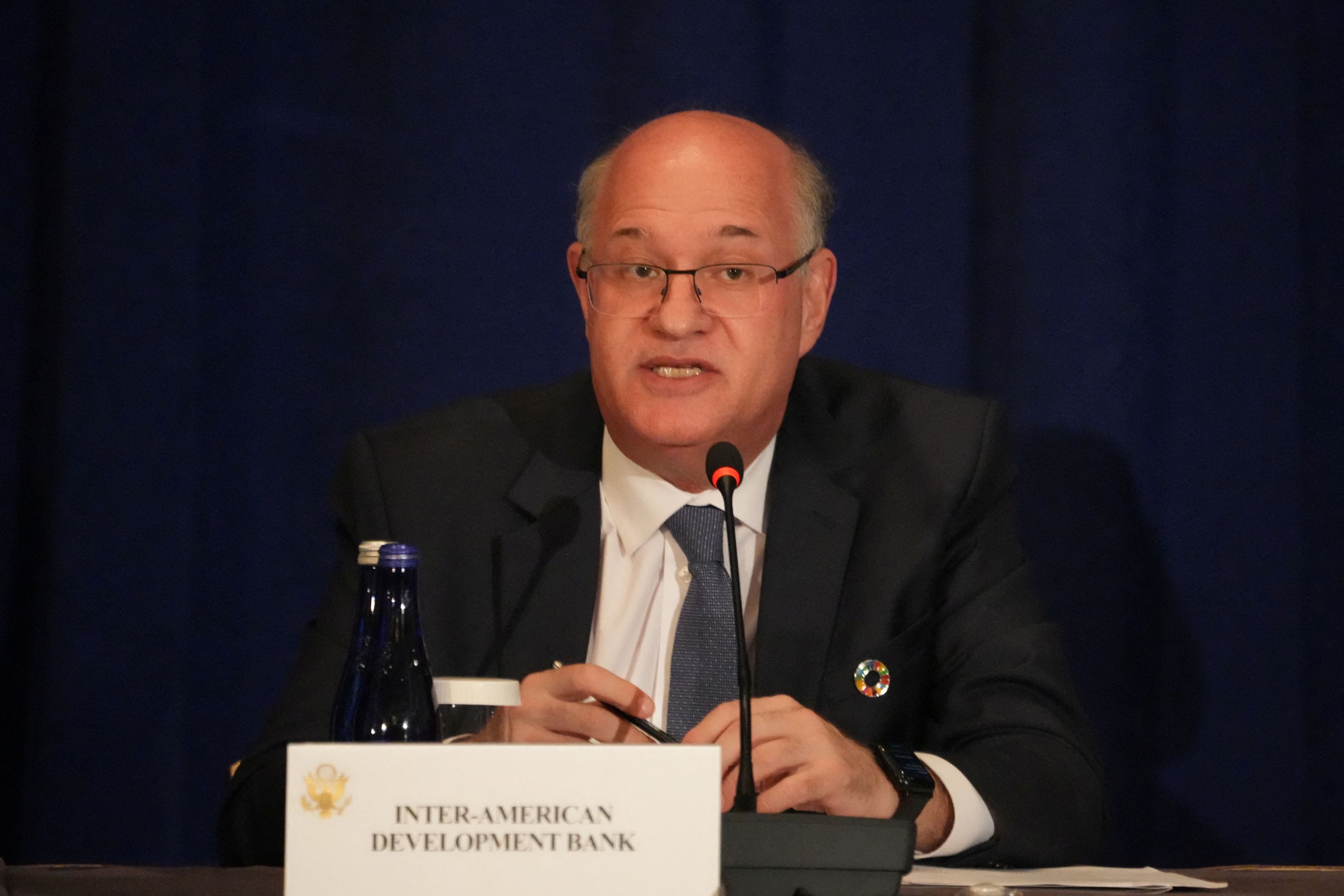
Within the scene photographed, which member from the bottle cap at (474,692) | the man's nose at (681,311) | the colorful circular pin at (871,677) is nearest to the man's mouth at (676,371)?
the man's nose at (681,311)

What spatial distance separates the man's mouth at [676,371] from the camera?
178 cm

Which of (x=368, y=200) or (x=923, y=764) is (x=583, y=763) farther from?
(x=368, y=200)

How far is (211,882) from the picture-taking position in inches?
47.0

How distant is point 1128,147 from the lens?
8.11 ft

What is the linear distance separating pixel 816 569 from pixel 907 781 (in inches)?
20.6

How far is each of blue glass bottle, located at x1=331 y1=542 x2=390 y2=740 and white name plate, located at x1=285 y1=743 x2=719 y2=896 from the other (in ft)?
0.94

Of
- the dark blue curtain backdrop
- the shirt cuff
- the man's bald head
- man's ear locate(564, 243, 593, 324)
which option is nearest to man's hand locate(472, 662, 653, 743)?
the shirt cuff

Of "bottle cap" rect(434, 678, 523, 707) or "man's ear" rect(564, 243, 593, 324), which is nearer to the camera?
"bottle cap" rect(434, 678, 523, 707)

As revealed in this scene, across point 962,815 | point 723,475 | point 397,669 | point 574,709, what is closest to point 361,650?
point 397,669

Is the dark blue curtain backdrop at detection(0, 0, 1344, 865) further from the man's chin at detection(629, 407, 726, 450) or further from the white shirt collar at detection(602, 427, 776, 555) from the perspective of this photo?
the man's chin at detection(629, 407, 726, 450)

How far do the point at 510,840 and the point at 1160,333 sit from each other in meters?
2.04

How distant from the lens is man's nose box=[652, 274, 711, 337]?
1.74m

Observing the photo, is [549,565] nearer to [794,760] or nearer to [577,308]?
[794,760]

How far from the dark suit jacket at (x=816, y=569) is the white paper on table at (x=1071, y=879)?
0.90ft
